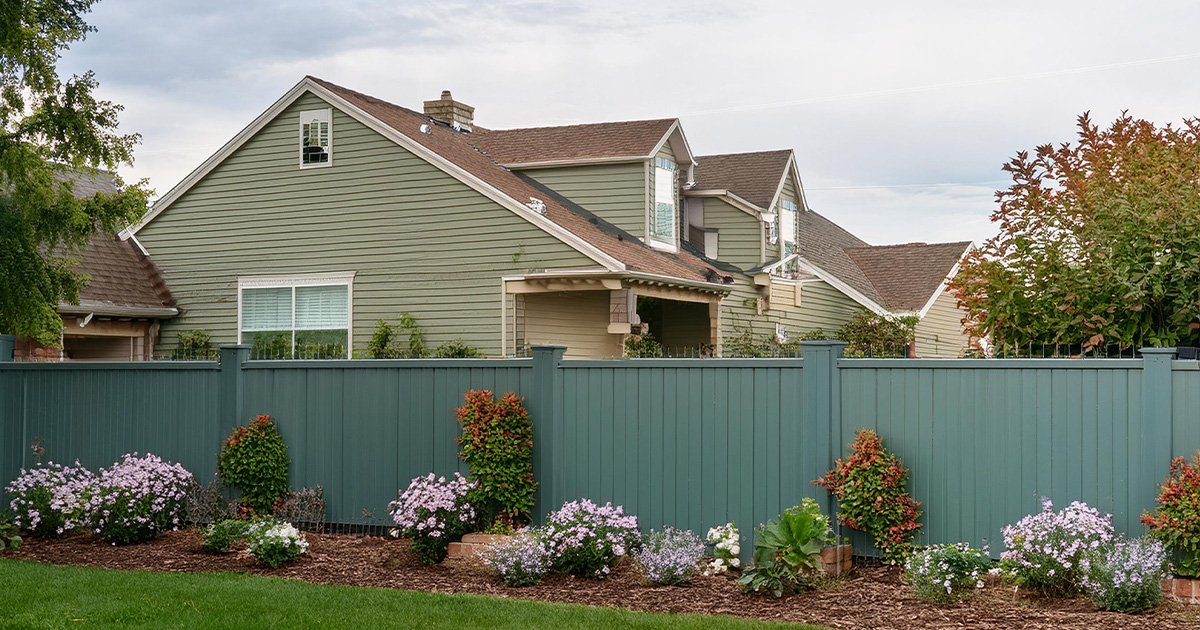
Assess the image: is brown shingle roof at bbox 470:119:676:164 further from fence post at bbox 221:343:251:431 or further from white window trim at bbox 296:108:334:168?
fence post at bbox 221:343:251:431

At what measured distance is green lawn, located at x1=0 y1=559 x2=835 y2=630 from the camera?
738cm

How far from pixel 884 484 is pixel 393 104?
49.3 feet

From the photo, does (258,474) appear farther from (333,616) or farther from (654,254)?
(654,254)

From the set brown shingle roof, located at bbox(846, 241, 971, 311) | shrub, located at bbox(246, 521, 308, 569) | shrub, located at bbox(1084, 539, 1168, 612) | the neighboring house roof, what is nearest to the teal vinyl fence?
shrub, located at bbox(1084, 539, 1168, 612)

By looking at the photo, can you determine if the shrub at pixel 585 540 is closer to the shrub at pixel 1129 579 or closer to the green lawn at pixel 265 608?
the green lawn at pixel 265 608

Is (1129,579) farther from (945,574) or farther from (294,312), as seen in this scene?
(294,312)

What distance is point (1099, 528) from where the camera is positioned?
7922 mm

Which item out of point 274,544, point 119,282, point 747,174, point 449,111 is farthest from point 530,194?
point 274,544

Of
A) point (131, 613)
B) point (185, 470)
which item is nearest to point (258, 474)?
point (185, 470)

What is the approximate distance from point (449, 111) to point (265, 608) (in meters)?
16.3

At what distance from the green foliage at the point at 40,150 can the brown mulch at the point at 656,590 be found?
2.91 meters

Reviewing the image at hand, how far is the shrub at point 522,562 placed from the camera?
28.9 ft

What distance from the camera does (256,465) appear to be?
1112 centimetres

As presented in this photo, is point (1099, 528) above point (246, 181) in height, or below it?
below
